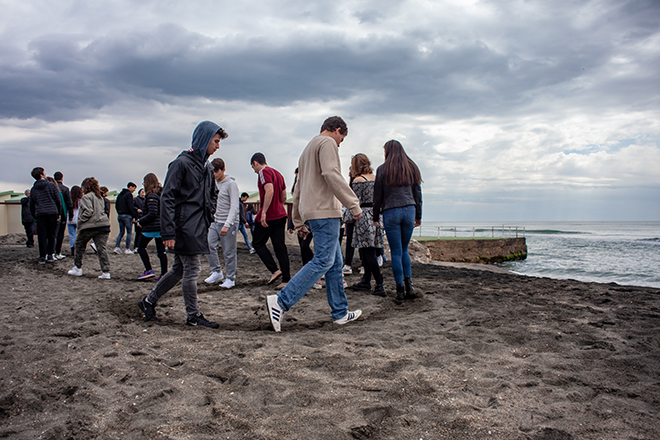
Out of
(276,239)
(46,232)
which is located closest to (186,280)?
(276,239)

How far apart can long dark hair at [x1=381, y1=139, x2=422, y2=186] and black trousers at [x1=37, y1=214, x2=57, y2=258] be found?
24.3 feet

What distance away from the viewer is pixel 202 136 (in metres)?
3.70

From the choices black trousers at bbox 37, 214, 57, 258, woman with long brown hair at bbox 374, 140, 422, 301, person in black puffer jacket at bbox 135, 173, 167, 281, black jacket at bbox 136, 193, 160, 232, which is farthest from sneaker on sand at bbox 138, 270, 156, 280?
woman with long brown hair at bbox 374, 140, 422, 301

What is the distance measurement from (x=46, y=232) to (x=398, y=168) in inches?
310

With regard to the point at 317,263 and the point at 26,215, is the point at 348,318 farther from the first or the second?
the point at 26,215

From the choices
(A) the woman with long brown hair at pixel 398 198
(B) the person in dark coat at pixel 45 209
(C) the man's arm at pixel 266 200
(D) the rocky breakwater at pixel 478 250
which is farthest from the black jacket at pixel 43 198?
(D) the rocky breakwater at pixel 478 250

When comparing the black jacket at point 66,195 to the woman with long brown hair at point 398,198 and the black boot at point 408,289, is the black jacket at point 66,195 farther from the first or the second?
the black boot at point 408,289

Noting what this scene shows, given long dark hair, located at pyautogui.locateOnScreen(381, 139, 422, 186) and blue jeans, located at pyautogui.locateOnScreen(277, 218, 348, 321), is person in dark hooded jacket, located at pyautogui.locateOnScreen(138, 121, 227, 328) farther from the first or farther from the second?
long dark hair, located at pyautogui.locateOnScreen(381, 139, 422, 186)

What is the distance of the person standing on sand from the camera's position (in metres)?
5.48

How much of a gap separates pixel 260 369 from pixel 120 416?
841 mm

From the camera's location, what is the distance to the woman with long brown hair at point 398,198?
473 cm

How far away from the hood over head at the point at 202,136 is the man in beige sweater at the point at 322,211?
0.89m

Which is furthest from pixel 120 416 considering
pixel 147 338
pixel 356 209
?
pixel 356 209

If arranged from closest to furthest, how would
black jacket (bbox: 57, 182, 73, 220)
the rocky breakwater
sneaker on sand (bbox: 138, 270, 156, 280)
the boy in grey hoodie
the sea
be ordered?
the boy in grey hoodie
sneaker on sand (bbox: 138, 270, 156, 280)
black jacket (bbox: 57, 182, 73, 220)
the sea
the rocky breakwater
